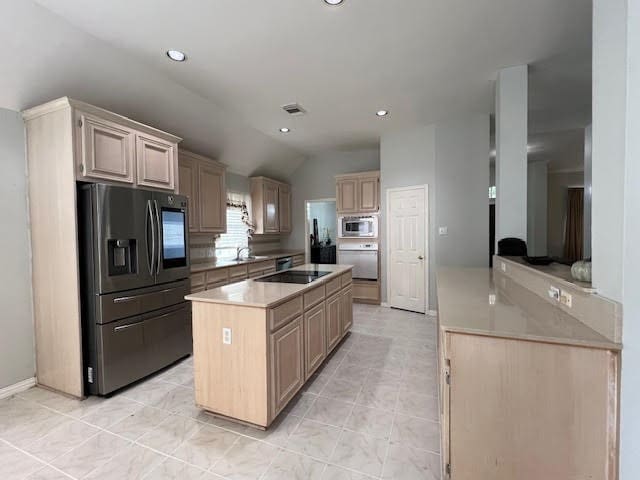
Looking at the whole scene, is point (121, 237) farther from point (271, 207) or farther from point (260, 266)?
point (271, 207)

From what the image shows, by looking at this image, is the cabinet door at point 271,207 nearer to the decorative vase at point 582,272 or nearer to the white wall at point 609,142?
the decorative vase at point 582,272

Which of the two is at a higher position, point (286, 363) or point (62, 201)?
point (62, 201)

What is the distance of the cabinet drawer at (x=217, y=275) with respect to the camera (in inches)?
143

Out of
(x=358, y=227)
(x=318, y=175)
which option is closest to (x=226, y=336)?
(x=358, y=227)

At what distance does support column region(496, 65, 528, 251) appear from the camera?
2.88m

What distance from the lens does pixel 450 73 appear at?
9.72ft

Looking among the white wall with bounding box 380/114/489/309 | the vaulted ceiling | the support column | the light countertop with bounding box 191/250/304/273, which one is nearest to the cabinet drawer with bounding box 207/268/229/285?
the light countertop with bounding box 191/250/304/273

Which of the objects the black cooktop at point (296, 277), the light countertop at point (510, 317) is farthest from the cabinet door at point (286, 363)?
the light countertop at point (510, 317)

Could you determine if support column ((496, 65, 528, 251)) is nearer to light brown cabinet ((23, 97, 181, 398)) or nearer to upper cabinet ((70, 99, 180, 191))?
upper cabinet ((70, 99, 180, 191))

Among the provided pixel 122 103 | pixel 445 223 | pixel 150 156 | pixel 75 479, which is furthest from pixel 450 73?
pixel 75 479

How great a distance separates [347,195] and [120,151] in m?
3.61

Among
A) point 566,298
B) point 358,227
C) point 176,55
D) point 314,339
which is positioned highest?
point 176,55

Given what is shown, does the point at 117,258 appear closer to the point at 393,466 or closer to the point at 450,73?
the point at 393,466

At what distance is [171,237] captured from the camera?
2924mm
